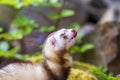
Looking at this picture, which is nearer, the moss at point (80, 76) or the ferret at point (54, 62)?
the ferret at point (54, 62)

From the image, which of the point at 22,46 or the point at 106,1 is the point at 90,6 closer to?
the point at 106,1

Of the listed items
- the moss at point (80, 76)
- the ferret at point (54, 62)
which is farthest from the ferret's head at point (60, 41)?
the moss at point (80, 76)

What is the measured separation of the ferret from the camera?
Result: 1807 millimetres

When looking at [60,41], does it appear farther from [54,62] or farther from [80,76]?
[80,76]

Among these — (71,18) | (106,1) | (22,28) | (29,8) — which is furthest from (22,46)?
(106,1)

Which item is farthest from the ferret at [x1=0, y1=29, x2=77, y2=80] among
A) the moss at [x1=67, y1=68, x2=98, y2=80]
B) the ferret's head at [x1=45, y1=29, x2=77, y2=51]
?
the moss at [x1=67, y1=68, x2=98, y2=80]

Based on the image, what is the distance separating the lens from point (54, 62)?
5.96 feet

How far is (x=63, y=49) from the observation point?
1.81m

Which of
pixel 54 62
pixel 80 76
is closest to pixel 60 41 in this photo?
pixel 54 62

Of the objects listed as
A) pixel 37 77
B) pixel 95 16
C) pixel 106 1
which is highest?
pixel 106 1

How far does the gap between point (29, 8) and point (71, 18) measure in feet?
3.87

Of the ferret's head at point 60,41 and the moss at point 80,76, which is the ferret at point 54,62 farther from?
the moss at point 80,76

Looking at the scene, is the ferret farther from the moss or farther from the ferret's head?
the moss

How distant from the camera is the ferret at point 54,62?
5.93 feet
